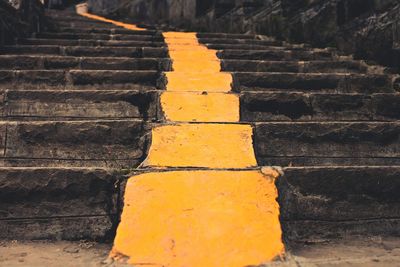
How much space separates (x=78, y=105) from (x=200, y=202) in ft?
4.90

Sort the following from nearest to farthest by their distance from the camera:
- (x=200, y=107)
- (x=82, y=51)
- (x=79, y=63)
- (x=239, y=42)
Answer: (x=200, y=107)
(x=79, y=63)
(x=82, y=51)
(x=239, y=42)

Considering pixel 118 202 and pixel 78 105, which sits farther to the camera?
pixel 78 105

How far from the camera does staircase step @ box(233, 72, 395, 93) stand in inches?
150

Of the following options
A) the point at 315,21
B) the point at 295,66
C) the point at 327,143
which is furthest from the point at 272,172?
the point at 315,21

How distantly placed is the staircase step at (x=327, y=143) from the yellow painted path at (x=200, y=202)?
163 millimetres

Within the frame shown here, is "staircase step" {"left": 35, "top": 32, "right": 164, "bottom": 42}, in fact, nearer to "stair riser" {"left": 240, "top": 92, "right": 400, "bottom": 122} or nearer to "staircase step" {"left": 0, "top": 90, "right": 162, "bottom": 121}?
"staircase step" {"left": 0, "top": 90, "right": 162, "bottom": 121}

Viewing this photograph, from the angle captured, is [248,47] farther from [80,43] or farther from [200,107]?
[200,107]

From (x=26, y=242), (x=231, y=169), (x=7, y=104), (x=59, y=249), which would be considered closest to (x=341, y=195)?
(x=231, y=169)

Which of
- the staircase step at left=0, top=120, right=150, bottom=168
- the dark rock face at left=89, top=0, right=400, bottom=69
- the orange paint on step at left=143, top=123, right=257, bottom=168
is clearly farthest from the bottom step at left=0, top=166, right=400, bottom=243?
the dark rock face at left=89, top=0, right=400, bottom=69

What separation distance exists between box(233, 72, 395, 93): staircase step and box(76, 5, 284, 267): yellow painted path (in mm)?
887

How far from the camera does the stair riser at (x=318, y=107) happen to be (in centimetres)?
319

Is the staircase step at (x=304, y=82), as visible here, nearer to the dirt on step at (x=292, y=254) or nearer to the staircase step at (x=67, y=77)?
the staircase step at (x=67, y=77)

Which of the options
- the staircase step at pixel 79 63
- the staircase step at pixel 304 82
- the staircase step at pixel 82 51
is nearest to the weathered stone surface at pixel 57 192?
the staircase step at pixel 304 82

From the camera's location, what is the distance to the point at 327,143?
276 centimetres
